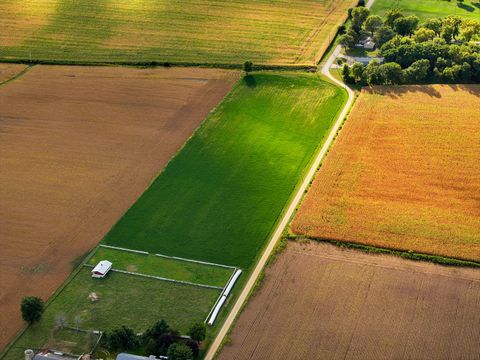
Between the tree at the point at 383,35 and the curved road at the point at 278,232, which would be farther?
the tree at the point at 383,35

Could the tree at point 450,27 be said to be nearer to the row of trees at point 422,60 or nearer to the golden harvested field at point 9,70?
the row of trees at point 422,60

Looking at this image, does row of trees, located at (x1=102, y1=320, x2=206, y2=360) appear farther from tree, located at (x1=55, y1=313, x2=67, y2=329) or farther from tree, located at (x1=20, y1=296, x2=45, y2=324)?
tree, located at (x1=20, y1=296, x2=45, y2=324)

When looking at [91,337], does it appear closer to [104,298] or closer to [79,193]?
[104,298]

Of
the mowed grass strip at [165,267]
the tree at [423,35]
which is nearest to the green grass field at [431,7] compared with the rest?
the tree at [423,35]

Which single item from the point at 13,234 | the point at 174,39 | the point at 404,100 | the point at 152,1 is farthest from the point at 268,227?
the point at 152,1

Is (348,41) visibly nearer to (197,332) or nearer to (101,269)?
(101,269)
